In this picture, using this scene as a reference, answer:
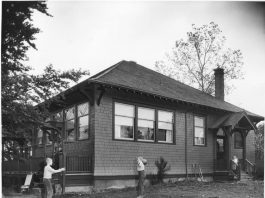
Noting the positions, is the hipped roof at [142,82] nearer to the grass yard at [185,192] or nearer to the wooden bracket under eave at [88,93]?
the wooden bracket under eave at [88,93]

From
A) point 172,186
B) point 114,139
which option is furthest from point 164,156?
point 114,139

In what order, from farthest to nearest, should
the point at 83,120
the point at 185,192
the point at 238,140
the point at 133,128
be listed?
the point at 238,140
the point at 133,128
the point at 83,120
the point at 185,192

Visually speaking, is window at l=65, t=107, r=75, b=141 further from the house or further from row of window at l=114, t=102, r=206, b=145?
row of window at l=114, t=102, r=206, b=145

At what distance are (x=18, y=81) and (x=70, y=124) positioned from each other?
9.73 meters

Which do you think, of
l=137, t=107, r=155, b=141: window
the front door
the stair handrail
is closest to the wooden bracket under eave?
l=137, t=107, r=155, b=141: window

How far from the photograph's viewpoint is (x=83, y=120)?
708 inches

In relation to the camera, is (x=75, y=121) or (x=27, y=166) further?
(x=75, y=121)

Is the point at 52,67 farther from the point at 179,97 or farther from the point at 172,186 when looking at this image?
the point at 179,97

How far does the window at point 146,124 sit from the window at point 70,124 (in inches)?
127

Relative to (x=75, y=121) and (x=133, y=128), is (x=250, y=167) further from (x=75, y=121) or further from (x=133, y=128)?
(x=75, y=121)

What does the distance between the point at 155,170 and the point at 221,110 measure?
6301mm

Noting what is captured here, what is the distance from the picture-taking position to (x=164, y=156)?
1948cm

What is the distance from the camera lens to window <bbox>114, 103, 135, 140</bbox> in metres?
17.5

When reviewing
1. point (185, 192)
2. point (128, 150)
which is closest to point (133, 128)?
point (128, 150)
